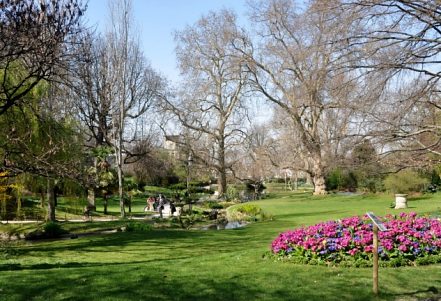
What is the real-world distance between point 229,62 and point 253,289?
1306 inches

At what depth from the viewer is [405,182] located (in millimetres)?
34656

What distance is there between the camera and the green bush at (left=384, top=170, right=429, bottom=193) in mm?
34312

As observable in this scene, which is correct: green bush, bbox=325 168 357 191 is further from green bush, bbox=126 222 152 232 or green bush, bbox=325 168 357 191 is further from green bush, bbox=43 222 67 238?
green bush, bbox=43 222 67 238

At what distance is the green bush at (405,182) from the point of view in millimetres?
34312

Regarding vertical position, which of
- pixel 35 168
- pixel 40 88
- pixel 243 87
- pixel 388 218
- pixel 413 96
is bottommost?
pixel 388 218

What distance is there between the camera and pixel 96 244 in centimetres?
1603

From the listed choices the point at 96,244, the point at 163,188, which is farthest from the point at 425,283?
the point at 163,188

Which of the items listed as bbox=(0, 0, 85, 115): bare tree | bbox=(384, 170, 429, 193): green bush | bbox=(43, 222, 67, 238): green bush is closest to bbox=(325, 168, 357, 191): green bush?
bbox=(384, 170, 429, 193): green bush

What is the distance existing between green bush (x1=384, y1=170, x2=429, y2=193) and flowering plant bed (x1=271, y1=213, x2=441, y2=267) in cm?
2544

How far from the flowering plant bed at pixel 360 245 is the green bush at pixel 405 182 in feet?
83.5

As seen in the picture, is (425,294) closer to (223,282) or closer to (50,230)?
(223,282)

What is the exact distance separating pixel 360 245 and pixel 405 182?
2764cm

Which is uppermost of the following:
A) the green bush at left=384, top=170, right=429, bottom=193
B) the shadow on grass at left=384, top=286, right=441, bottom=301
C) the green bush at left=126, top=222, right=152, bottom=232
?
the green bush at left=384, top=170, right=429, bottom=193

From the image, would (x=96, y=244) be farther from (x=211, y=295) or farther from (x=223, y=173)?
(x=223, y=173)
